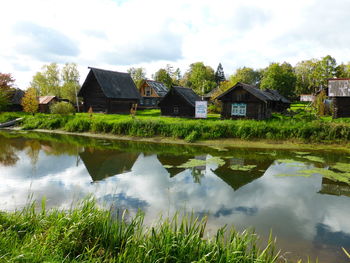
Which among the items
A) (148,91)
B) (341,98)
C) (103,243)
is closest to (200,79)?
(148,91)

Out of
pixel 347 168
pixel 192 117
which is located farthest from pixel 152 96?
pixel 347 168

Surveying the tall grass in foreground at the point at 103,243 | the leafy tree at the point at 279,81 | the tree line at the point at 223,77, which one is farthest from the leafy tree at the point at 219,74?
the tall grass in foreground at the point at 103,243

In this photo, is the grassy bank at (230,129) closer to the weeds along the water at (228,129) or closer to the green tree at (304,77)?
the weeds along the water at (228,129)

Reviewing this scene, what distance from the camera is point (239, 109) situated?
1104 inches

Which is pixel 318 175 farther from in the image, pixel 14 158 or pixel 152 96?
pixel 152 96

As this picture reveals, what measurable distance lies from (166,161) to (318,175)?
8.30 meters

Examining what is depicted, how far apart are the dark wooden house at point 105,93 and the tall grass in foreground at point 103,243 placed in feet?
101

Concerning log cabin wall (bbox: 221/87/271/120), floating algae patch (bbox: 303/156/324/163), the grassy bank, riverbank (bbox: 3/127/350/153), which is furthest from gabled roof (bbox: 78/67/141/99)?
floating algae patch (bbox: 303/156/324/163)

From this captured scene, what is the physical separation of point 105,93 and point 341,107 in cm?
2822

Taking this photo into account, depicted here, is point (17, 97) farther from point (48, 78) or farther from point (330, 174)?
point (330, 174)

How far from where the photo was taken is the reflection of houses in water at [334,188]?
Answer: 1054 cm

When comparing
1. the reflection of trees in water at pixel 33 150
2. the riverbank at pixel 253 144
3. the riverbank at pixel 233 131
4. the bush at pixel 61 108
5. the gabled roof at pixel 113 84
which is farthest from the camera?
the gabled roof at pixel 113 84

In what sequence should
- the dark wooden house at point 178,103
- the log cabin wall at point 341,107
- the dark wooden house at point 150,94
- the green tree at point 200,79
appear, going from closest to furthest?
the log cabin wall at point 341,107 < the dark wooden house at point 178,103 < the dark wooden house at point 150,94 < the green tree at point 200,79

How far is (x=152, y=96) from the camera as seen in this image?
49.2 m
